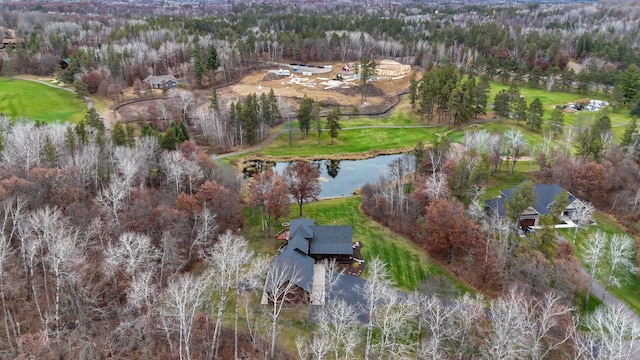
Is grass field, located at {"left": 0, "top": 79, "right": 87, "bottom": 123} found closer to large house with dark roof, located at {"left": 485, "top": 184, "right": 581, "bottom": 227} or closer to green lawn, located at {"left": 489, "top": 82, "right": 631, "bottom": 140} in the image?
large house with dark roof, located at {"left": 485, "top": 184, "right": 581, "bottom": 227}

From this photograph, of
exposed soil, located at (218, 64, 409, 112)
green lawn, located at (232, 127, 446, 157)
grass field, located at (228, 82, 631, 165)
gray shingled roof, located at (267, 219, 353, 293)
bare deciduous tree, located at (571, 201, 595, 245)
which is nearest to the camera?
gray shingled roof, located at (267, 219, 353, 293)

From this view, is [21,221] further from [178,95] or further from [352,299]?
[178,95]

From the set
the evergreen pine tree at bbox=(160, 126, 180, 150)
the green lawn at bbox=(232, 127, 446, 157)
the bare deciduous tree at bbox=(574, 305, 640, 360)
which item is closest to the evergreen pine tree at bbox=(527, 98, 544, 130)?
the green lawn at bbox=(232, 127, 446, 157)

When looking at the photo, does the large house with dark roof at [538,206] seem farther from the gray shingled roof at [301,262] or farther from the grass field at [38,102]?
the grass field at [38,102]

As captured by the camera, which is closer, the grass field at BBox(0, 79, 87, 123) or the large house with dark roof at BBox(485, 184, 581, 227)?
the large house with dark roof at BBox(485, 184, 581, 227)

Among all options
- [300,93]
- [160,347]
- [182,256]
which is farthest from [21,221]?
[300,93]

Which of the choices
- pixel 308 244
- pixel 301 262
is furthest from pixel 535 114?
pixel 301 262
